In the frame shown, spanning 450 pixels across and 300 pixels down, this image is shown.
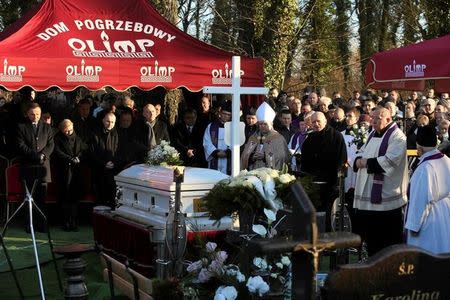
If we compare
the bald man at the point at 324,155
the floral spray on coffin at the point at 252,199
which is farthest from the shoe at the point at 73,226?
the floral spray on coffin at the point at 252,199

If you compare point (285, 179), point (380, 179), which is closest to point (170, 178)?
point (285, 179)

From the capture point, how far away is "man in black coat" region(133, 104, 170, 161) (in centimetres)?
1138

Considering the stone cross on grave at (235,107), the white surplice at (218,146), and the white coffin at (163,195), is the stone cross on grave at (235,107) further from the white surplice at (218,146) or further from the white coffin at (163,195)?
the white surplice at (218,146)

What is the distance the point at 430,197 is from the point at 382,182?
4.38 feet

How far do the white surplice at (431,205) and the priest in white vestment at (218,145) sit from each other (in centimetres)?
450

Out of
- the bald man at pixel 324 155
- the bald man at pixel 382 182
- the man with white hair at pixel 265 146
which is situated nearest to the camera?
the bald man at pixel 382 182

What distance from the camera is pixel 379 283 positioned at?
260cm

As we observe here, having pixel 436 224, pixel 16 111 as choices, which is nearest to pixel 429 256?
pixel 436 224

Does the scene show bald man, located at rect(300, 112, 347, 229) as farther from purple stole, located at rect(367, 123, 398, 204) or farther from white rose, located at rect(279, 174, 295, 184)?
white rose, located at rect(279, 174, 295, 184)

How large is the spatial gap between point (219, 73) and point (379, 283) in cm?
854

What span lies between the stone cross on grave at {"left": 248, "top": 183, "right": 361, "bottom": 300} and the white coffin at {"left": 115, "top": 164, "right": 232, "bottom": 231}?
12.4 feet

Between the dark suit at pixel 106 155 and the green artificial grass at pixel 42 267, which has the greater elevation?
the dark suit at pixel 106 155

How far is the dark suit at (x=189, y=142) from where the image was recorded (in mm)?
11539

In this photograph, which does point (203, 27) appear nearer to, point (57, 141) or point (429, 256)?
point (57, 141)
